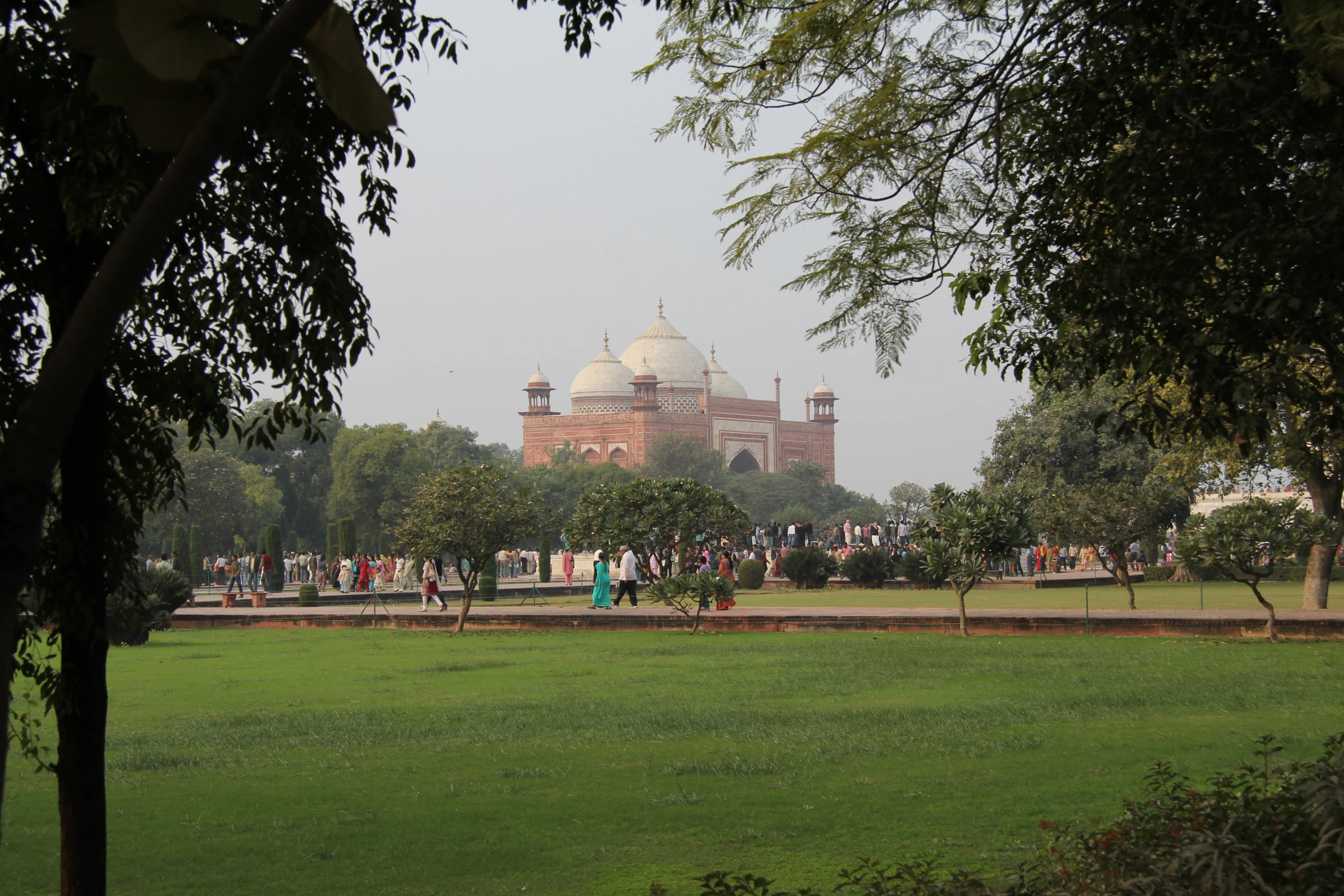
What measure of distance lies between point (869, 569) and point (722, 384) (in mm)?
44107

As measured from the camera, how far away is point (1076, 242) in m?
3.98

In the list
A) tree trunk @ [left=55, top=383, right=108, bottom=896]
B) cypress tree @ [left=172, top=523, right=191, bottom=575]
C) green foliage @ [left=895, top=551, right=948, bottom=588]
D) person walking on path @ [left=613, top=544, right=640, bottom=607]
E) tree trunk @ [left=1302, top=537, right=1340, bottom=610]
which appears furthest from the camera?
cypress tree @ [left=172, top=523, right=191, bottom=575]

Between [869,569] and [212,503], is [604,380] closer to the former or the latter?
[212,503]

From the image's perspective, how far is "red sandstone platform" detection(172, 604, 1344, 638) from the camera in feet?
37.0

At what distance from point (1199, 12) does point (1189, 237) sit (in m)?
0.64

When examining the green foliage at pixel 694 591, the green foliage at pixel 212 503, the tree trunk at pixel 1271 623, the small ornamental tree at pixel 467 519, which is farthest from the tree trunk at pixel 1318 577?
the green foliage at pixel 212 503

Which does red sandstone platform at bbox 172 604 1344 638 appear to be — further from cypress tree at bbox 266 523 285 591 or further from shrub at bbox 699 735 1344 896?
cypress tree at bbox 266 523 285 591

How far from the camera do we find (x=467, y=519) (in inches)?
567

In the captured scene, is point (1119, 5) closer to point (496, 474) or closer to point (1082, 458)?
point (496, 474)

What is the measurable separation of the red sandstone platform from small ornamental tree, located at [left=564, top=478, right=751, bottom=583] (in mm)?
1488

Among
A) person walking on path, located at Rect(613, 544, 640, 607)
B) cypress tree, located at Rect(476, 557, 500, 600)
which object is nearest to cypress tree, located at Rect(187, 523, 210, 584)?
cypress tree, located at Rect(476, 557, 500, 600)

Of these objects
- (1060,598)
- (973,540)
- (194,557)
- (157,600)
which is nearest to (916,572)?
(1060,598)

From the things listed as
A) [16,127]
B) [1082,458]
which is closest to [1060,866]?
[16,127]

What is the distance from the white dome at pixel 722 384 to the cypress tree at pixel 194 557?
37.4m
